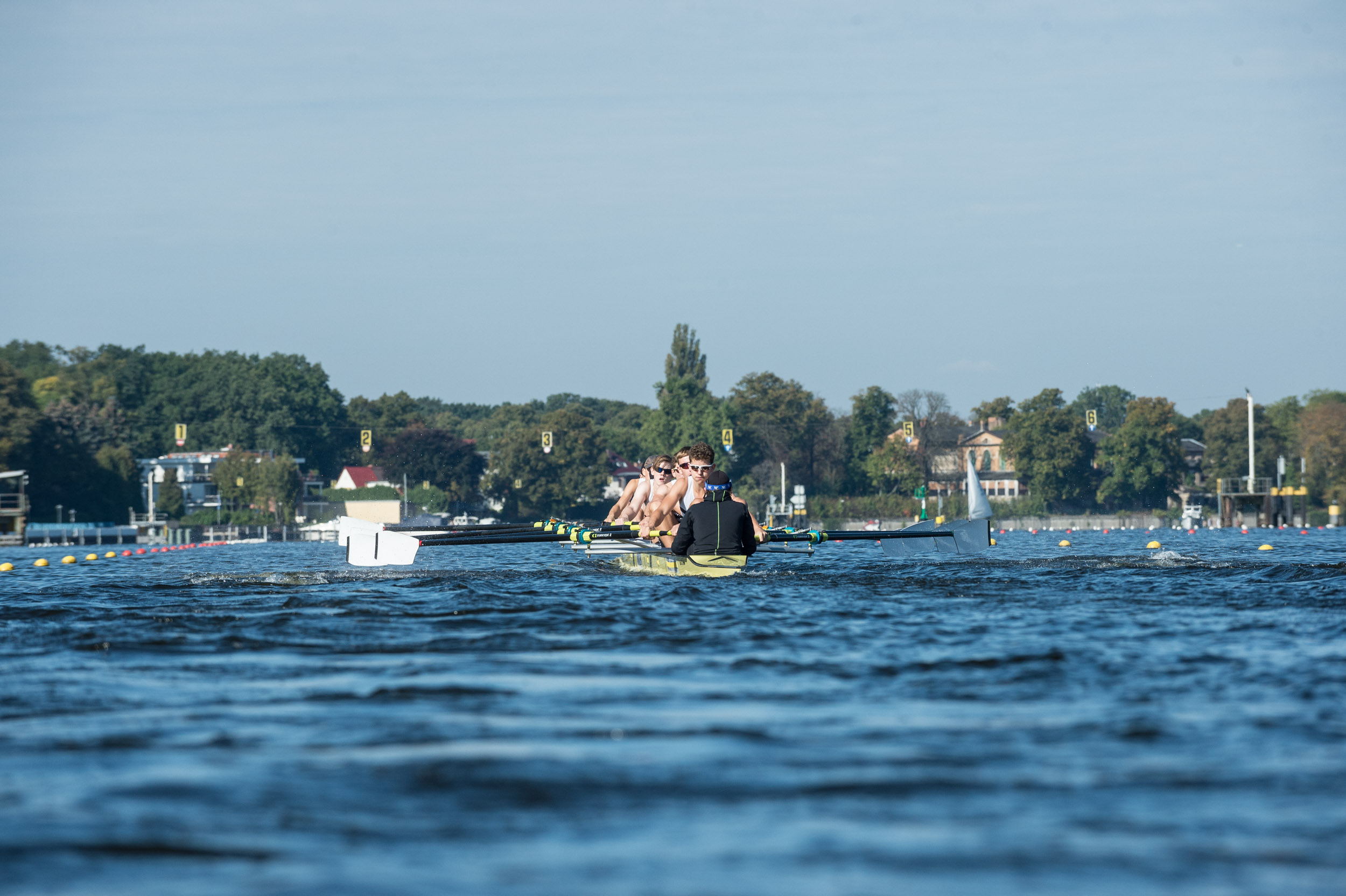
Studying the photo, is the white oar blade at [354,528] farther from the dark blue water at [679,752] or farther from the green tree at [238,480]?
the green tree at [238,480]

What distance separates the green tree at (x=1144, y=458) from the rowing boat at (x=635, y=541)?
9440 cm

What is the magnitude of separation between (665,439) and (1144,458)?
136ft

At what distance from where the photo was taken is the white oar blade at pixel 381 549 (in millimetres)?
19281

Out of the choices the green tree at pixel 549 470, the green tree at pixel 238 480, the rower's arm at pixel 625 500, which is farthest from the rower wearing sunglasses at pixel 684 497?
the green tree at pixel 549 470

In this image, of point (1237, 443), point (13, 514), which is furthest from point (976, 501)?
point (1237, 443)

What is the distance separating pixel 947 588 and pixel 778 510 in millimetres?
85764

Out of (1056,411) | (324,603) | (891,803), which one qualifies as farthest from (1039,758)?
(1056,411)

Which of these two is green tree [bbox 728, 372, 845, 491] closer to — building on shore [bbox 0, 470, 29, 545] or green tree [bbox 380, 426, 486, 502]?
green tree [bbox 380, 426, 486, 502]

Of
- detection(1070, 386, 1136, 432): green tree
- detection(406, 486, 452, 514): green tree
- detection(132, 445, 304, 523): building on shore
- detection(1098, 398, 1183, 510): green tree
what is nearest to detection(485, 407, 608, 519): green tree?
detection(406, 486, 452, 514): green tree

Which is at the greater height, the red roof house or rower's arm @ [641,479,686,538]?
the red roof house

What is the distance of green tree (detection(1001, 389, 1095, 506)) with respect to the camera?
352ft

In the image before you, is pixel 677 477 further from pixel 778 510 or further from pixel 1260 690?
pixel 778 510

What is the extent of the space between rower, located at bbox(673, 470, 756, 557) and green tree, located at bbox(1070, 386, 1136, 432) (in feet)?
522

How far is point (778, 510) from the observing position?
10019 centimetres
